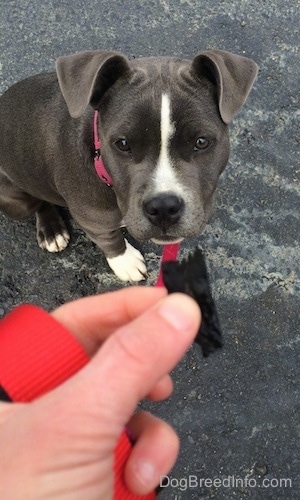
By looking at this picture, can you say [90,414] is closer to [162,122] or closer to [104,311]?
[104,311]

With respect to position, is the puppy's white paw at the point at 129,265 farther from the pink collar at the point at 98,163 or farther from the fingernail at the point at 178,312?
the fingernail at the point at 178,312

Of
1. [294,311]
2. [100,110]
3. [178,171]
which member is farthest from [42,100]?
[294,311]

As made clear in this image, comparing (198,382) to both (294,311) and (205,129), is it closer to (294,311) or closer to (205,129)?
(294,311)

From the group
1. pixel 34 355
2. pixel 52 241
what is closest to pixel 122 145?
pixel 52 241

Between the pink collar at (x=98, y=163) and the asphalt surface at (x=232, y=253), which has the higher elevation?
the pink collar at (x=98, y=163)

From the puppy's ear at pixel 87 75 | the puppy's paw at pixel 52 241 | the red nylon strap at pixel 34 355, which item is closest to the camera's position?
the red nylon strap at pixel 34 355

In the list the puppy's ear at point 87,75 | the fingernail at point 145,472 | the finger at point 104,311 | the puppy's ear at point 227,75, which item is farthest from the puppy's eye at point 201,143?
the fingernail at point 145,472
